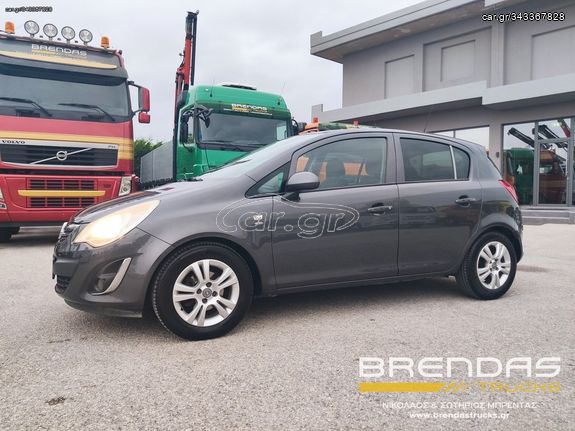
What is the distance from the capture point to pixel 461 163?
4.28m

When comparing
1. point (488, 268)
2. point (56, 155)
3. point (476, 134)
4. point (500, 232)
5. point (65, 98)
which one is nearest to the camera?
point (488, 268)

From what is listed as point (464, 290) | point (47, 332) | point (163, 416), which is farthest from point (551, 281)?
point (47, 332)

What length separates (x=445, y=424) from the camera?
206cm

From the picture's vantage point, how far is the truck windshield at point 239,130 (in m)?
8.46

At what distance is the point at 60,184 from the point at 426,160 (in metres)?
6.13

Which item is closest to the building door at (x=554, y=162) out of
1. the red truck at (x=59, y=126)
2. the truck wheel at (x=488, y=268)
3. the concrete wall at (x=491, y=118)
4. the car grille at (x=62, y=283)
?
the concrete wall at (x=491, y=118)

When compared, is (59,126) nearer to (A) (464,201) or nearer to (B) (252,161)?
(B) (252,161)

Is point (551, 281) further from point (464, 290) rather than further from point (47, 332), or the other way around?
point (47, 332)

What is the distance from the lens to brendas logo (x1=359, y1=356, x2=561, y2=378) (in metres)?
2.57

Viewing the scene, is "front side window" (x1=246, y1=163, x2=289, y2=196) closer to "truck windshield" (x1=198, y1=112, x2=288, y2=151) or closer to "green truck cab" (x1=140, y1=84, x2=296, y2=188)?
"green truck cab" (x1=140, y1=84, x2=296, y2=188)

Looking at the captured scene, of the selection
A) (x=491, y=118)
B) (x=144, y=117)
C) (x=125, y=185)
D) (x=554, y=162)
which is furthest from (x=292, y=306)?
(x=491, y=118)

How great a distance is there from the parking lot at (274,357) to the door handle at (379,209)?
83 cm

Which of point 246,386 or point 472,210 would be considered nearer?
point 246,386

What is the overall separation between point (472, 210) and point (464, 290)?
0.74m
